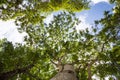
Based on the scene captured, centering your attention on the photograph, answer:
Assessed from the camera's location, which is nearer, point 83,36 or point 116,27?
point 116,27

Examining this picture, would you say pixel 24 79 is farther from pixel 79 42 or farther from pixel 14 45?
pixel 79 42

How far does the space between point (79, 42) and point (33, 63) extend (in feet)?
14.8

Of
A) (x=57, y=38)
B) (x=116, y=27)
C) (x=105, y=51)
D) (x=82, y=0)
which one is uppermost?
(x=82, y=0)

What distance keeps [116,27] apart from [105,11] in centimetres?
143

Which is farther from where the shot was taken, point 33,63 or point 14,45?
point 14,45

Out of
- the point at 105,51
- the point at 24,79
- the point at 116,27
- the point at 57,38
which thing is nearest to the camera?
the point at 116,27

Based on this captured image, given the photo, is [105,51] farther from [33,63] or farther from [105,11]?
[33,63]

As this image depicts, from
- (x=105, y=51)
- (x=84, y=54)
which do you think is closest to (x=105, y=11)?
(x=105, y=51)

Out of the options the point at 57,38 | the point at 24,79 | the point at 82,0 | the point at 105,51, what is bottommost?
the point at 24,79

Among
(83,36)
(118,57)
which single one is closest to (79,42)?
(83,36)

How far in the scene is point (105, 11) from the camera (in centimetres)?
1295

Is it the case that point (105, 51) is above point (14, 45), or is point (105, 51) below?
below

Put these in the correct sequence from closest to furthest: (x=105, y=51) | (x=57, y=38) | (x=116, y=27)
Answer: (x=116, y=27)
(x=105, y=51)
(x=57, y=38)

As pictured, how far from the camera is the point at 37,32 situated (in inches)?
690
